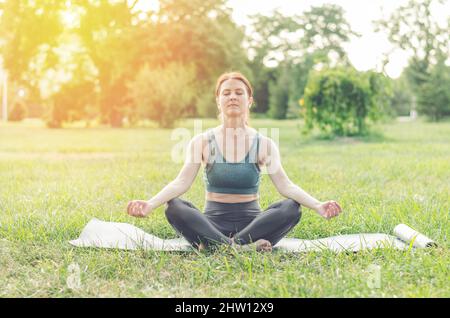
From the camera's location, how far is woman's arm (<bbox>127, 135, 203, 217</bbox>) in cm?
326

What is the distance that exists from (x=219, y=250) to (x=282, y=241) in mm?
617

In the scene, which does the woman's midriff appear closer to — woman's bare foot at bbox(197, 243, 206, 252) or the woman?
the woman

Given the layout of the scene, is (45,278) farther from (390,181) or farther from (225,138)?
(390,181)

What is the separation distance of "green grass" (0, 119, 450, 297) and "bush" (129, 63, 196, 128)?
41.3 feet

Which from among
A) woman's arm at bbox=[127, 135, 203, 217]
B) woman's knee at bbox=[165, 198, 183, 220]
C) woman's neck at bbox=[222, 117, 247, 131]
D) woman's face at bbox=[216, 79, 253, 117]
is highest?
woman's face at bbox=[216, 79, 253, 117]

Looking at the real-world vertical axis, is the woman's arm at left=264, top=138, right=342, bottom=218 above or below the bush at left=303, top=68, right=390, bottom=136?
below

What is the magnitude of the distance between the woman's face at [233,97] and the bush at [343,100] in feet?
31.9

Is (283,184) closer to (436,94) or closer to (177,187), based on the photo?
(177,187)

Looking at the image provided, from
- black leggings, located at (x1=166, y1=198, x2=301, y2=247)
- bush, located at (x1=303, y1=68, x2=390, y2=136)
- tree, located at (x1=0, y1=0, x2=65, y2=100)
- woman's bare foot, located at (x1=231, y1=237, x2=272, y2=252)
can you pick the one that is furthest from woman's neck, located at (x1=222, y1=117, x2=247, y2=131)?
tree, located at (x1=0, y1=0, x2=65, y2=100)

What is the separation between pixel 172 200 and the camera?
3.45m

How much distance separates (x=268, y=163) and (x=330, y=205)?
0.57 metres

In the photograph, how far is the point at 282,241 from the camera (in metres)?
3.85

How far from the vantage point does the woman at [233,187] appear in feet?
11.3
